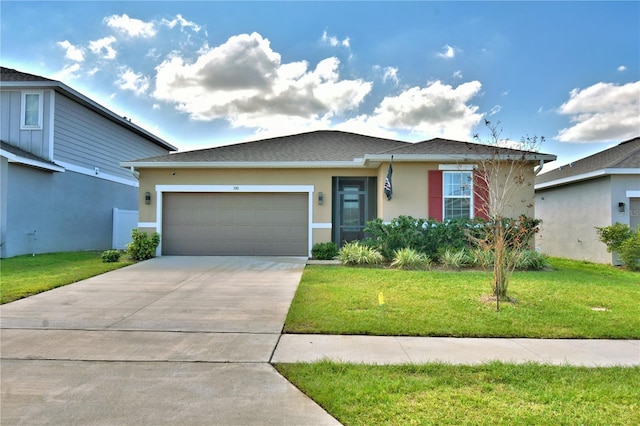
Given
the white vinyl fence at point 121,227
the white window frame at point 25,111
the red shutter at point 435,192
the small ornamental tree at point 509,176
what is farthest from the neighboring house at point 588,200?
the white window frame at point 25,111

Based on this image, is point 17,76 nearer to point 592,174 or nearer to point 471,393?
point 471,393

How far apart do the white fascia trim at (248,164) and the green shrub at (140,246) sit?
2.36 meters

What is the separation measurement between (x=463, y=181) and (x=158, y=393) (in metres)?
10.7

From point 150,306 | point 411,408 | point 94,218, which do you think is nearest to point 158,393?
point 411,408

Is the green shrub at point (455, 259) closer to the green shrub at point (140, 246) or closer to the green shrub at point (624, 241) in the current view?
the green shrub at point (624, 241)

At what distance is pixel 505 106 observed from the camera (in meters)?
12.8

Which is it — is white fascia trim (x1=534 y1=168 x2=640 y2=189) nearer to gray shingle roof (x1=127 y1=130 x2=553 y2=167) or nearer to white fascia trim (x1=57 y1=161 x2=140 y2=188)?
gray shingle roof (x1=127 y1=130 x2=553 y2=167)

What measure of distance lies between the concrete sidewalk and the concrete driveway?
1.43 ft

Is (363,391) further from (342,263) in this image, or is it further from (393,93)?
(393,93)

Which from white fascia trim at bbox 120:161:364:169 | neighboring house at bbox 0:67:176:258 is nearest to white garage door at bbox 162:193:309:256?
white fascia trim at bbox 120:161:364:169

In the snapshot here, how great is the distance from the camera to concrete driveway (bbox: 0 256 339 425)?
312 cm

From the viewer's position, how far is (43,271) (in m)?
10.1

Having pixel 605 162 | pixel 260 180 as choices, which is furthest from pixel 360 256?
pixel 605 162

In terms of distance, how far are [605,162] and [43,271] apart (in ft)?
58.2
